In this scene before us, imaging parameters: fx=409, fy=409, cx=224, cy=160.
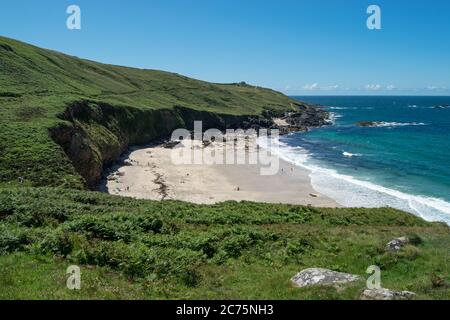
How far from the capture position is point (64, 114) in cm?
5625

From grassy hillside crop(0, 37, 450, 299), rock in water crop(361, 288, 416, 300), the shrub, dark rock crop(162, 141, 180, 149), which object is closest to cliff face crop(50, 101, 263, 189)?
grassy hillside crop(0, 37, 450, 299)

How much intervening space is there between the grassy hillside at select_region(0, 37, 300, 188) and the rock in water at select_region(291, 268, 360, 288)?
2935cm

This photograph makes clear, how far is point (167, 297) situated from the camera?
44.6 ft

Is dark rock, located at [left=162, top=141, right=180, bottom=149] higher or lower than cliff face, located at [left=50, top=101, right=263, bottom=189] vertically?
lower

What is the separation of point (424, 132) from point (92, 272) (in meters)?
125

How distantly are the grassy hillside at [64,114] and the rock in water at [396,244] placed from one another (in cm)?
2927

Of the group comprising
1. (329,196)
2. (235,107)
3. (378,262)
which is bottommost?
(329,196)

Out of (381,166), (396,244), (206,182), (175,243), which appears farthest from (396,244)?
(381,166)

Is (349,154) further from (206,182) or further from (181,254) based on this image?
(181,254)

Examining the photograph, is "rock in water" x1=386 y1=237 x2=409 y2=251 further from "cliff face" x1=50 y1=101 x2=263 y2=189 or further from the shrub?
"cliff face" x1=50 y1=101 x2=263 y2=189

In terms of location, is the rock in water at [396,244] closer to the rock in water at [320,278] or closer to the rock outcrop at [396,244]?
the rock outcrop at [396,244]

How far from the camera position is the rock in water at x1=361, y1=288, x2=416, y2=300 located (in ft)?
39.1
